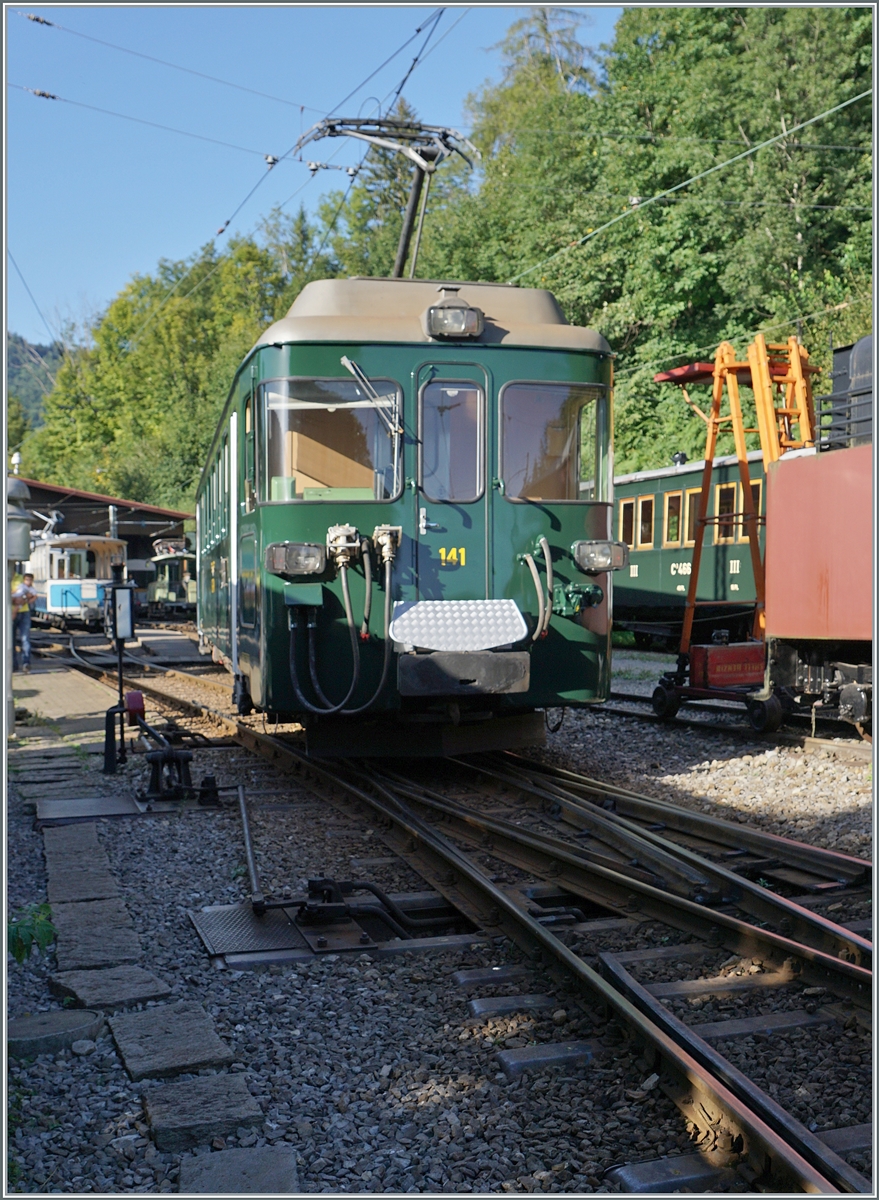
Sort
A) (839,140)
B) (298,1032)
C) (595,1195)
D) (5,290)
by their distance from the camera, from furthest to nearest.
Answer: (839,140) < (298,1032) < (5,290) < (595,1195)

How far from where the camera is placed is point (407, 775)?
932 centimetres

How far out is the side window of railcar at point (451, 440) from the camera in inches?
324

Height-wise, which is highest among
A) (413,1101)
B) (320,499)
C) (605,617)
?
(320,499)

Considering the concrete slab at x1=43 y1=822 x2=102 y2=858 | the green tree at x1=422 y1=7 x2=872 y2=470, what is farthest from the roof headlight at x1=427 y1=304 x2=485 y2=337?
the green tree at x1=422 y1=7 x2=872 y2=470

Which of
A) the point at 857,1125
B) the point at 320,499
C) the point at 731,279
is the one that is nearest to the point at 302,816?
the point at 320,499

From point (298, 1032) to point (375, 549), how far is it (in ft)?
14.1

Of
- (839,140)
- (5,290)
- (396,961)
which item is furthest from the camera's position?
(839,140)

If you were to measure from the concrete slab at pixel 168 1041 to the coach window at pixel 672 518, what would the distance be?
57.4 ft

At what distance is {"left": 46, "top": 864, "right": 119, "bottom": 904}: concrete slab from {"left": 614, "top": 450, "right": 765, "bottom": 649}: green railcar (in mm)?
12670

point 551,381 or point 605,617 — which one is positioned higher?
point 551,381

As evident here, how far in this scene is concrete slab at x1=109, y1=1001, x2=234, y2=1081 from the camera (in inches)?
150

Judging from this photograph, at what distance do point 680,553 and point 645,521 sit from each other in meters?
1.62

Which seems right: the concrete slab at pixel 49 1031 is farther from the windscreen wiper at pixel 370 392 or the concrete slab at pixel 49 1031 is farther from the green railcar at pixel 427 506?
the windscreen wiper at pixel 370 392

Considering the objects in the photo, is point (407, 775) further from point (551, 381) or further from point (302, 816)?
point (551, 381)
